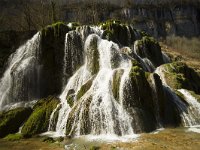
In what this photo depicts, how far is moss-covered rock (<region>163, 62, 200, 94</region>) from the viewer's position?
2833 cm

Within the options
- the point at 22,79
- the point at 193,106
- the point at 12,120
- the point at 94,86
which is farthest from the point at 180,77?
the point at 12,120

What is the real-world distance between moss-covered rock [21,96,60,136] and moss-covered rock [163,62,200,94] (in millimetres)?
12491

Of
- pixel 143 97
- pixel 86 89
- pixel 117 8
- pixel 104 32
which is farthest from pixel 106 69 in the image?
pixel 117 8

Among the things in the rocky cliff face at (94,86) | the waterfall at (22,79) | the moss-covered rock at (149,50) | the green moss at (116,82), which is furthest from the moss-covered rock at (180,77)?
the waterfall at (22,79)

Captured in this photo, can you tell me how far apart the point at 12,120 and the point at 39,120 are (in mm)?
2303

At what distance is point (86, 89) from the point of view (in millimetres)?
22125

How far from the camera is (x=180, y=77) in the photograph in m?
29.1

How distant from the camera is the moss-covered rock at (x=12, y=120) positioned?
21353 mm

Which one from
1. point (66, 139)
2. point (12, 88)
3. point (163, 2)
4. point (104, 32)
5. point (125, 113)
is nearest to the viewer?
point (66, 139)

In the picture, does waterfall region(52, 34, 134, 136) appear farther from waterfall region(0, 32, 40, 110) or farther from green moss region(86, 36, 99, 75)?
waterfall region(0, 32, 40, 110)

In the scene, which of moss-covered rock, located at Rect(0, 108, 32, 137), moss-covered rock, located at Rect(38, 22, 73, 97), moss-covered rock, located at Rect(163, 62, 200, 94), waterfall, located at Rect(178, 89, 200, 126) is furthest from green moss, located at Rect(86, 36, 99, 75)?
waterfall, located at Rect(178, 89, 200, 126)

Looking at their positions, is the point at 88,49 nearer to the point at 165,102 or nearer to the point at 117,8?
the point at 165,102

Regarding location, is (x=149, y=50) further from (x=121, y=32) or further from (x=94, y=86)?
(x=94, y=86)

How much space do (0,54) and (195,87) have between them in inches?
935
